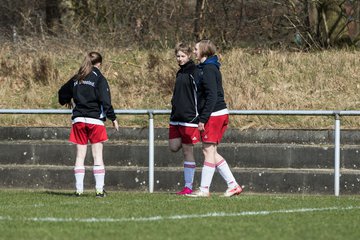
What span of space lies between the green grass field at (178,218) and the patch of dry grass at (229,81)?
14.9 ft

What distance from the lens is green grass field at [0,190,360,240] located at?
9.08 meters

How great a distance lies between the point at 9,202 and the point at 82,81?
1.88 meters

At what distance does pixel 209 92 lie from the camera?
42.1 ft

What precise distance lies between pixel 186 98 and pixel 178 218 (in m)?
3.38

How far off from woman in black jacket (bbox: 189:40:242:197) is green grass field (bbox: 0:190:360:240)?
50 centimetres

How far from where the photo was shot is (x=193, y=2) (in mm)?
27938

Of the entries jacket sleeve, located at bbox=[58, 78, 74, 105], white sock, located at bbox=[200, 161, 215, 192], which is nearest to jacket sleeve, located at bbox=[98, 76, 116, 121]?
jacket sleeve, located at bbox=[58, 78, 74, 105]

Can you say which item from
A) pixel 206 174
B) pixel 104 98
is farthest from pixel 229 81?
pixel 104 98

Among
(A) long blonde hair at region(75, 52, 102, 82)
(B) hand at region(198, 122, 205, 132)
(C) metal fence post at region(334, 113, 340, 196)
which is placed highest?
(A) long blonde hair at region(75, 52, 102, 82)

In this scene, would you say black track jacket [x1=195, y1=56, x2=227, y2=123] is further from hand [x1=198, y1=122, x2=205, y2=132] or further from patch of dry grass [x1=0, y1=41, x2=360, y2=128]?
patch of dry grass [x1=0, y1=41, x2=360, y2=128]

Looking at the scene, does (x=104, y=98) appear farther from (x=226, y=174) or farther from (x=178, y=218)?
(x=178, y=218)

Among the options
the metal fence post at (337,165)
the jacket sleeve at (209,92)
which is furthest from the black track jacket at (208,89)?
the metal fence post at (337,165)

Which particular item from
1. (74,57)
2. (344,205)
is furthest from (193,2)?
(344,205)

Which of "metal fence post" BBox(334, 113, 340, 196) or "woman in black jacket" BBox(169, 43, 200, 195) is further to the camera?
"metal fence post" BBox(334, 113, 340, 196)
